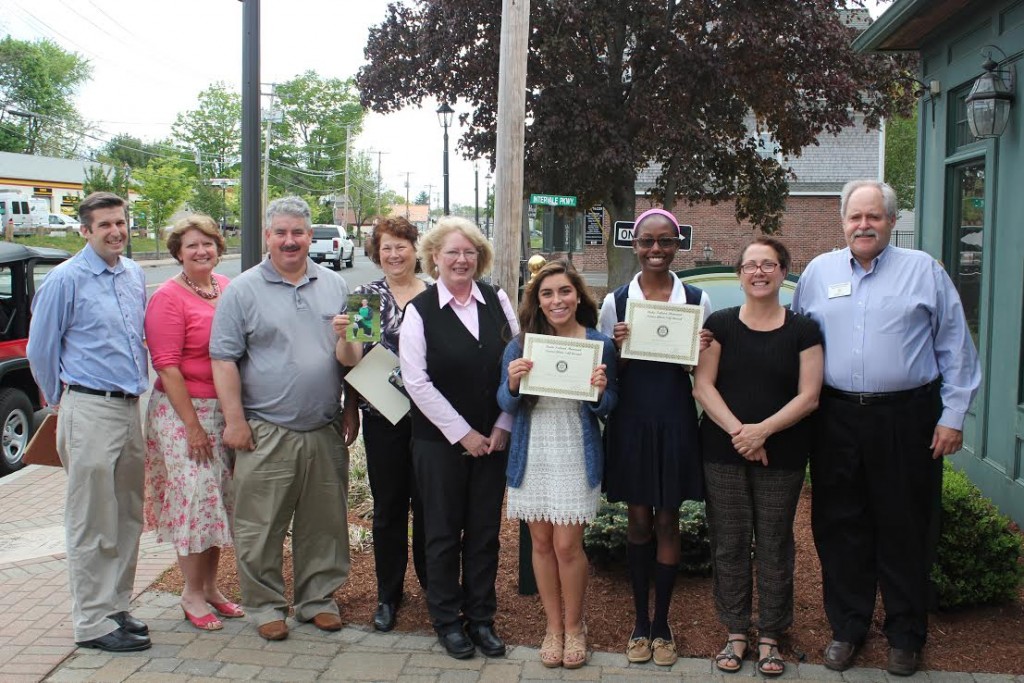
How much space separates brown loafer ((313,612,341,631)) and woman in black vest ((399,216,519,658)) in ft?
1.74

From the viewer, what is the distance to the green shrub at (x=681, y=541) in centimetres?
502

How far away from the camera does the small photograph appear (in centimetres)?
426

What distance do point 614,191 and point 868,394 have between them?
59.4 feet

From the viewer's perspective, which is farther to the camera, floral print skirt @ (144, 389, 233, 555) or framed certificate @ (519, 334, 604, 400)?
floral print skirt @ (144, 389, 233, 555)

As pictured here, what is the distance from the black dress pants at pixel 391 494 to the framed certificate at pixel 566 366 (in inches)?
33.8

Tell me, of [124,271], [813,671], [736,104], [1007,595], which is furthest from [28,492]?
[736,104]

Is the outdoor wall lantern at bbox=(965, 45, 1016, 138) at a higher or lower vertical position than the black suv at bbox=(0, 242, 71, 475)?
higher

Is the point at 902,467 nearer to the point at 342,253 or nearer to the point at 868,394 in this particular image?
the point at 868,394

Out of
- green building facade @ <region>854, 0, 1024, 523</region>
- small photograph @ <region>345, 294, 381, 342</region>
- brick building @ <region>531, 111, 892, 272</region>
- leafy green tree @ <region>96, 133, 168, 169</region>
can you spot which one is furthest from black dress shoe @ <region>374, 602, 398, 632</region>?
leafy green tree @ <region>96, 133, 168, 169</region>

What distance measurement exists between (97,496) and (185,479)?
0.38 meters

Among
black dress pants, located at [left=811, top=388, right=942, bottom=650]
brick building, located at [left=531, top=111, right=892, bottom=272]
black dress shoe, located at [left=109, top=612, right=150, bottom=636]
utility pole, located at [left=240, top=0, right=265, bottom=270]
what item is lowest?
black dress shoe, located at [left=109, top=612, right=150, bottom=636]

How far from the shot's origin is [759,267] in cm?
389

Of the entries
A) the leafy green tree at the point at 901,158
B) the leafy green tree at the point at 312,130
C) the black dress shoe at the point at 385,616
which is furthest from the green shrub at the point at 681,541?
the leafy green tree at the point at 312,130

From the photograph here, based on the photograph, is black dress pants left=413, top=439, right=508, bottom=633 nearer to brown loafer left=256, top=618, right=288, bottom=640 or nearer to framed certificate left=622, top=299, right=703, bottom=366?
brown loafer left=256, top=618, right=288, bottom=640
